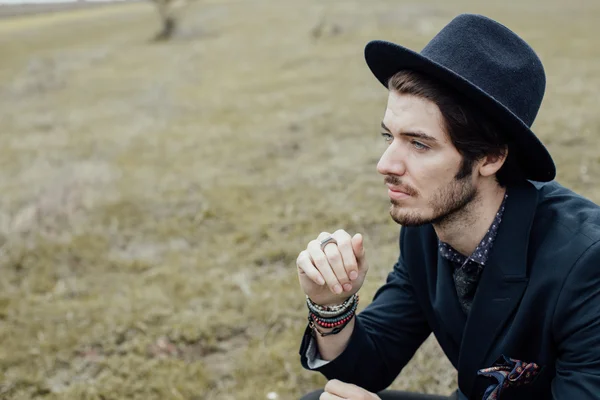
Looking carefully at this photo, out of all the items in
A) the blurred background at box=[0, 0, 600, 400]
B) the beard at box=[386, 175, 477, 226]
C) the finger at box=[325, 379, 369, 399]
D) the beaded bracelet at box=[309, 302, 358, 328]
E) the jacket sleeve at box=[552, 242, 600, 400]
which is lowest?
the blurred background at box=[0, 0, 600, 400]

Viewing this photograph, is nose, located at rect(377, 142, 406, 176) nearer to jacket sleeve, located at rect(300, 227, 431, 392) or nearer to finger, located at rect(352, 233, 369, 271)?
finger, located at rect(352, 233, 369, 271)

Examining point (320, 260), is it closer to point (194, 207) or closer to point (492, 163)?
point (492, 163)

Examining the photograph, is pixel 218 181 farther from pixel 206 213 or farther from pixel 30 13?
pixel 30 13

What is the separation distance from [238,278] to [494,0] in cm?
2496

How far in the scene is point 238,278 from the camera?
5.32 meters

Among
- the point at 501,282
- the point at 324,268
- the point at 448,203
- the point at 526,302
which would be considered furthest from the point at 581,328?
the point at 324,268

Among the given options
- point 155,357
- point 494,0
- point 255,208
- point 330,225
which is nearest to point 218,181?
point 255,208

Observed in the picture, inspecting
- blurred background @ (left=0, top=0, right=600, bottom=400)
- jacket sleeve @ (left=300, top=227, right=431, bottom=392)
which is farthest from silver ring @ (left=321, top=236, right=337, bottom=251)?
blurred background @ (left=0, top=0, right=600, bottom=400)

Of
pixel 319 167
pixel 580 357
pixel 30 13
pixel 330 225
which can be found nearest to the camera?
pixel 580 357

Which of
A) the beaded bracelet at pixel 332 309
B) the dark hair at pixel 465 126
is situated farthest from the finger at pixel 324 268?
the dark hair at pixel 465 126

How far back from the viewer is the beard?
226 cm

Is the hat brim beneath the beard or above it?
above

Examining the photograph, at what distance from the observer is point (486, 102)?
79.6 inches

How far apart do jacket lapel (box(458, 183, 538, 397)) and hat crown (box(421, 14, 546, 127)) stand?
0.33 meters
